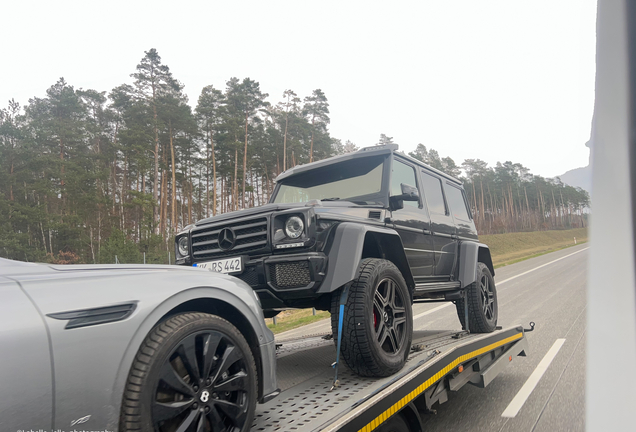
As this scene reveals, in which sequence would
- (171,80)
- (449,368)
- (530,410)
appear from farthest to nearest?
(171,80) → (530,410) → (449,368)

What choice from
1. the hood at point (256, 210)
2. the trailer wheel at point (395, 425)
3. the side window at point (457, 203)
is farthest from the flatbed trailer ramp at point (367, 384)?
the side window at point (457, 203)

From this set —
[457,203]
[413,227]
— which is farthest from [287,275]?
[457,203]

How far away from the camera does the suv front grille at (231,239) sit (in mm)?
3346

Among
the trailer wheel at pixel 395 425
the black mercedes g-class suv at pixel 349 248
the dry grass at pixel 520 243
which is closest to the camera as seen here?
the trailer wheel at pixel 395 425

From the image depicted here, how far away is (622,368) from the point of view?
5.40ft

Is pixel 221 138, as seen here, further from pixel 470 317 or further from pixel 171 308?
pixel 171 308

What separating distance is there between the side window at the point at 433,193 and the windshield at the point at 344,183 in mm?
939

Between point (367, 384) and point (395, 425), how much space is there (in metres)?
0.32

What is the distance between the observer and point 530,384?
5.27 metres

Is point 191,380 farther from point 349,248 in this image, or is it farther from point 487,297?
point 487,297

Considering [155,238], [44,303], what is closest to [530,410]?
[44,303]

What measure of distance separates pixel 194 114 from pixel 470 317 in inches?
1487

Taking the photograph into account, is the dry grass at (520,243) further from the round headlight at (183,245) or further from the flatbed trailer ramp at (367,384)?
the round headlight at (183,245)

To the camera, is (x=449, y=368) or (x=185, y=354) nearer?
(x=185, y=354)
